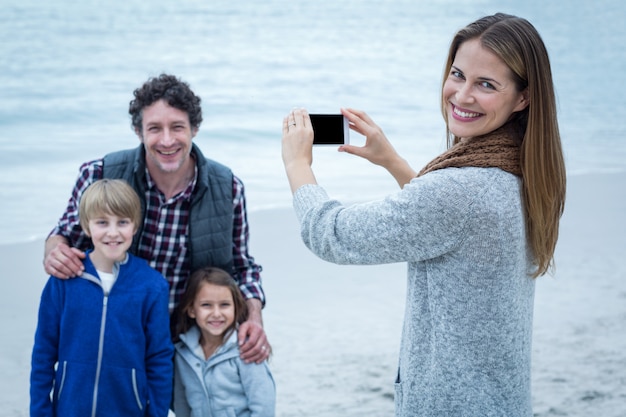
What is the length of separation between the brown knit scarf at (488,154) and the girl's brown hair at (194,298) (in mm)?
1454

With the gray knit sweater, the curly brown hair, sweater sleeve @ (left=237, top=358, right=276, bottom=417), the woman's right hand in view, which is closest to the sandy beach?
sweater sleeve @ (left=237, top=358, right=276, bottom=417)

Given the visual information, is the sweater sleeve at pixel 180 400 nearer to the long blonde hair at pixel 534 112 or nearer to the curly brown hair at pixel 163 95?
the curly brown hair at pixel 163 95

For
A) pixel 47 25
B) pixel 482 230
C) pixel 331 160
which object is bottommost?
pixel 482 230

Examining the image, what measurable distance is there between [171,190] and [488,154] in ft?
5.23

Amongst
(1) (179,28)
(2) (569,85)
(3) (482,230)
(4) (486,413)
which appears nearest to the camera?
(3) (482,230)

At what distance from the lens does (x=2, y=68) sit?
1838 centimetres

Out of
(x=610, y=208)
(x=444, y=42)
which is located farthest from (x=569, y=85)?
(x=610, y=208)

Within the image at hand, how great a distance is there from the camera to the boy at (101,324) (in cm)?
289

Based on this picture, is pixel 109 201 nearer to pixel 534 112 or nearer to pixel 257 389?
pixel 257 389

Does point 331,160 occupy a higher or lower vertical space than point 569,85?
lower

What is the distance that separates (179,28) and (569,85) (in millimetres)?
12102

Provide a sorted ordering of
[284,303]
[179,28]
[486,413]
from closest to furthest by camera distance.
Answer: [486,413] → [284,303] → [179,28]

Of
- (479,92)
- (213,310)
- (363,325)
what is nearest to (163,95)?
(213,310)

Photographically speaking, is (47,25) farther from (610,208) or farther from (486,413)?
(486,413)
